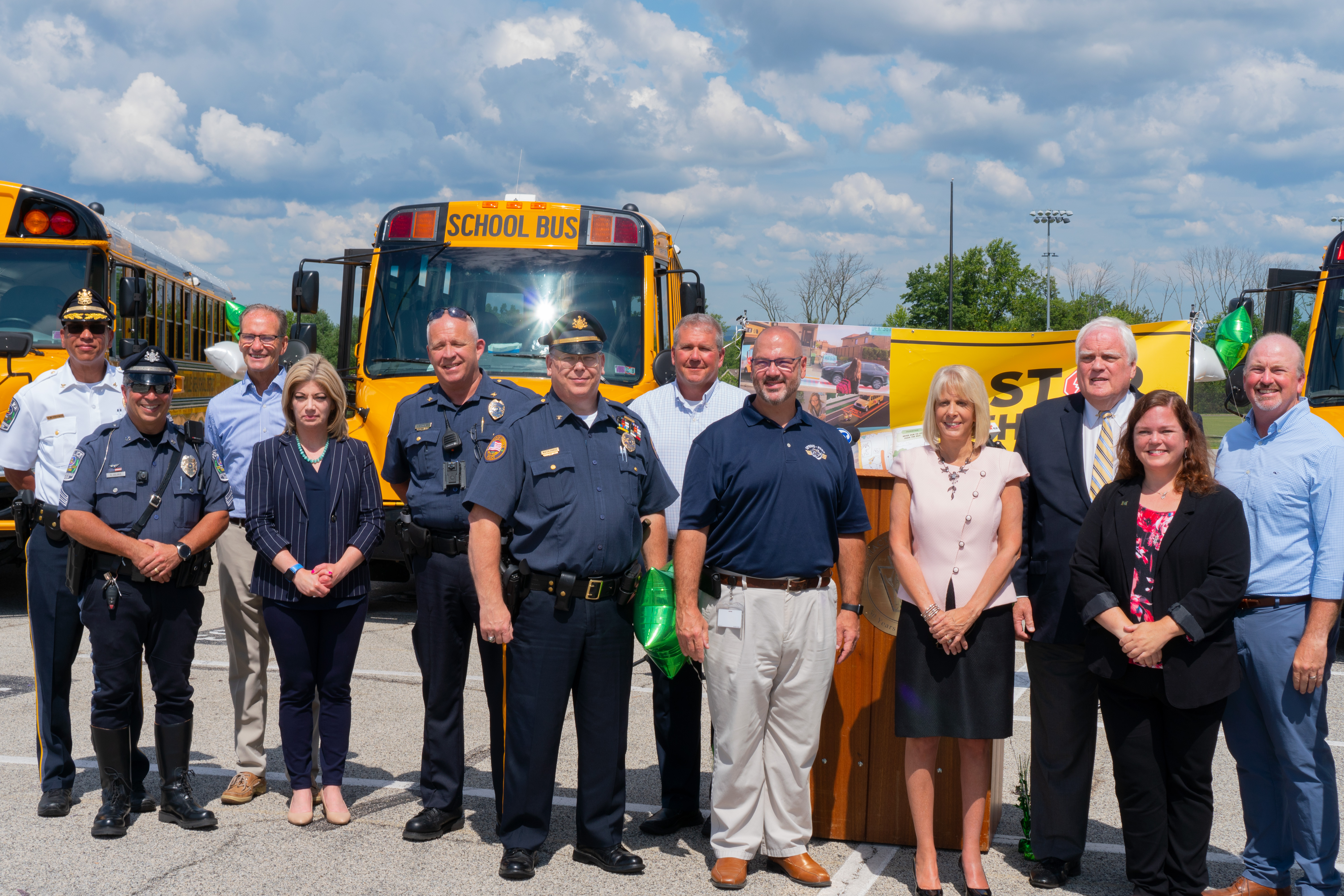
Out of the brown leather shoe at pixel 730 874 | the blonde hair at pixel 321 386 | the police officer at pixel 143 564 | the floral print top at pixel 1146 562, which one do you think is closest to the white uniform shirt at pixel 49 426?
the police officer at pixel 143 564

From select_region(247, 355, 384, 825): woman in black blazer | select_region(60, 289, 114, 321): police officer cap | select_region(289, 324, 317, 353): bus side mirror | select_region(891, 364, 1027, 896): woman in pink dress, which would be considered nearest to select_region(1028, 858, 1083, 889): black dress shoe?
select_region(891, 364, 1027, 896): woman in pink dress

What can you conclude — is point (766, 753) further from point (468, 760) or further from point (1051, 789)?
point (468, 760)

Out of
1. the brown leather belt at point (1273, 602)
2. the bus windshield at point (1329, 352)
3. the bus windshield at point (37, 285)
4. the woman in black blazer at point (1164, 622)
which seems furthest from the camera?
the bus windshield at point (37, 285)

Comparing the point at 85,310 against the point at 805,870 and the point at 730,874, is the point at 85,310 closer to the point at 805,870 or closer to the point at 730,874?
the point at 730,874

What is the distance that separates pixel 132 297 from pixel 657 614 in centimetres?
655

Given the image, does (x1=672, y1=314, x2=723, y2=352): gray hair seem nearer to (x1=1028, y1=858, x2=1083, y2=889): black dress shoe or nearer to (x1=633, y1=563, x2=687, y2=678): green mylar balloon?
(x1=633, y1=563, x2=687, y2=678): green mylar balloon

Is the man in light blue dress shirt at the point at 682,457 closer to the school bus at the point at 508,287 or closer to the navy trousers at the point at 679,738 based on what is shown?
the navy trousers at the point at 679,738

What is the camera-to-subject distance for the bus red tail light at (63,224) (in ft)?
29.0

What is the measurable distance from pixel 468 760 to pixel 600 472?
81.6 inches

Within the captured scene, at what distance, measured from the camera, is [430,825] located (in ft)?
14.4

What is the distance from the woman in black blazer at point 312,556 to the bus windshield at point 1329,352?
724cm

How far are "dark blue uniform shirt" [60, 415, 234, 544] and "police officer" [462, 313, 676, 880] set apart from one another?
1.17 meters

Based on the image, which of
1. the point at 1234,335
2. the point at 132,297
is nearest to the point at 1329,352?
the point at 1234,335

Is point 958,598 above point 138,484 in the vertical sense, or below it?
below
